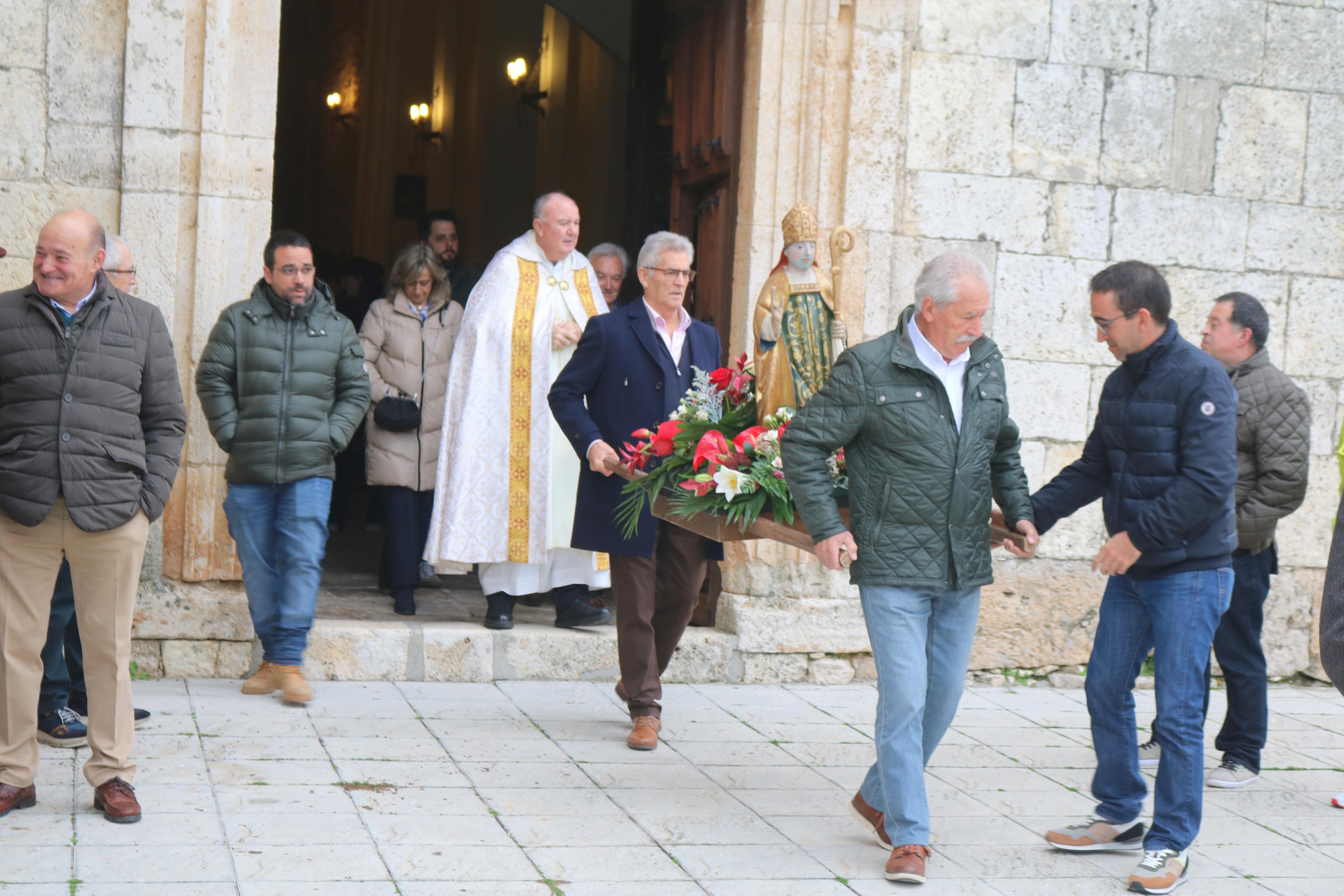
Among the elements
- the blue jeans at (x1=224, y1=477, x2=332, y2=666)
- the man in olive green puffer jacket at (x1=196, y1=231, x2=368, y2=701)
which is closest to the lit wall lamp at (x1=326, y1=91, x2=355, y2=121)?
the man in olive green puffer jacket at (x1=196, y1=231, x2=368, y2=701)

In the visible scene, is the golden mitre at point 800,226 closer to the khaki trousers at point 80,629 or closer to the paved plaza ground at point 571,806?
the paved plaza ground at point 571,806

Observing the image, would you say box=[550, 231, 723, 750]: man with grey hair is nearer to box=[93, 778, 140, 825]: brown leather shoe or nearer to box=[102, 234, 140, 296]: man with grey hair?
box=[102, 234, 140, 296]: man with grey hair

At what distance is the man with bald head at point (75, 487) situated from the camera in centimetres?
400

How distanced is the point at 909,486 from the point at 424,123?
1264 centimetres

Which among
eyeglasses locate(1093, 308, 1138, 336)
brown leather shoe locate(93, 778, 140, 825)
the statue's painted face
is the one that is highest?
the statue's painted face

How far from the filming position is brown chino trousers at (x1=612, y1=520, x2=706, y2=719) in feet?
17.1

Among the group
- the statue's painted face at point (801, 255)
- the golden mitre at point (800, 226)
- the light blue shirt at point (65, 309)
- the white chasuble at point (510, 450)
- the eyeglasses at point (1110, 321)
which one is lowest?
the white chasuble at point (510, 450)

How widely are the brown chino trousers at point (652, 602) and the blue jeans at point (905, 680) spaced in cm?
135

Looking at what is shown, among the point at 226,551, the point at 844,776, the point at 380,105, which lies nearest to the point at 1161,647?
the point at 844,776

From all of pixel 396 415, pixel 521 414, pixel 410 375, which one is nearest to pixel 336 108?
pixel 410 375

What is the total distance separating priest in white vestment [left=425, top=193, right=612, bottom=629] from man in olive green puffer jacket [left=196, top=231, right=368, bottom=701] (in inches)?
31.0

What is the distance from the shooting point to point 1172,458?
4.00 meters

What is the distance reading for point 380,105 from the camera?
1556 centimetres

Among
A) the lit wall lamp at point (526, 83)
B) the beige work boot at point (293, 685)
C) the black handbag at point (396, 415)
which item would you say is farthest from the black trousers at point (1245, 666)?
the lit wall lamp at point (526, 83)
